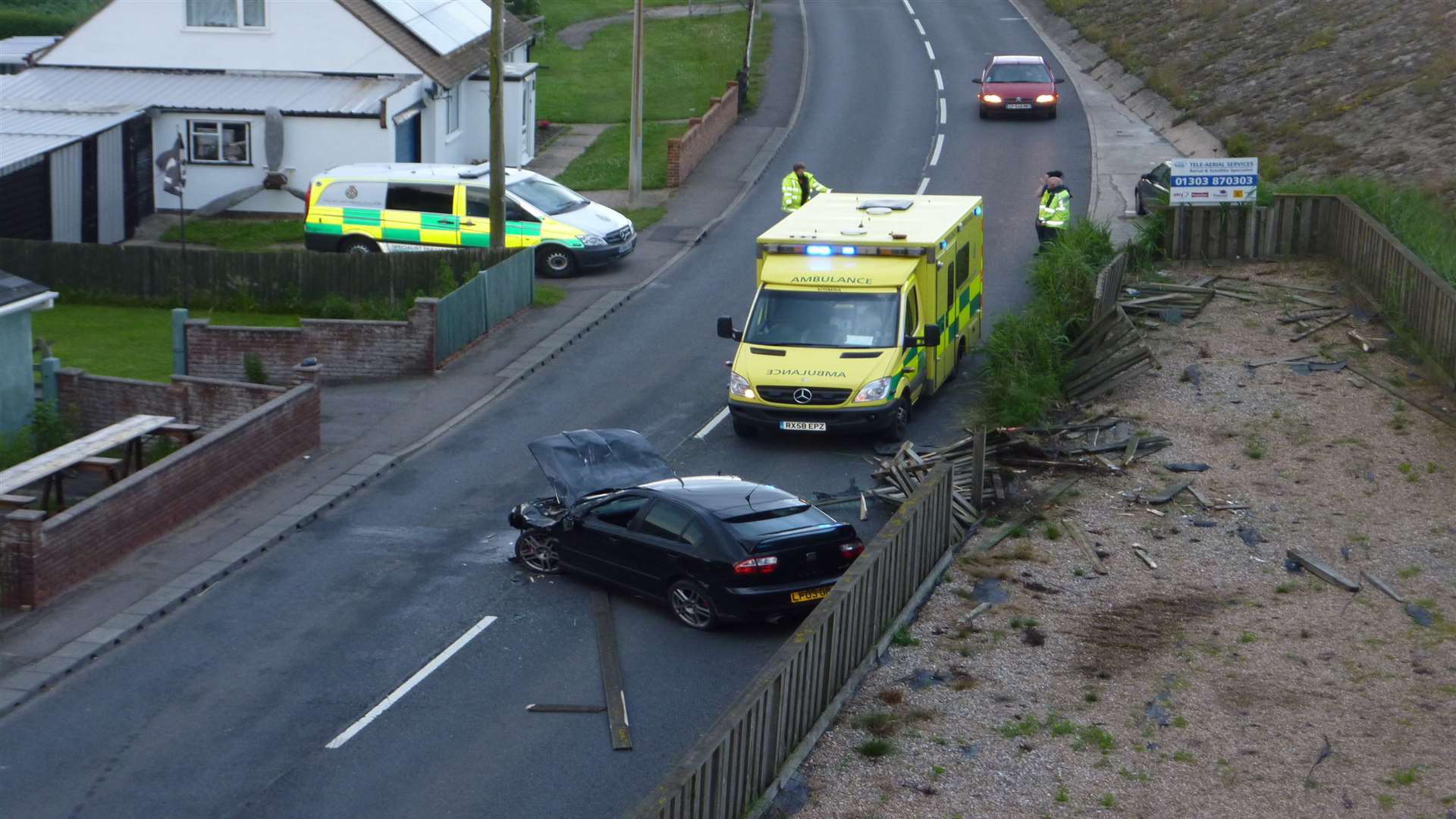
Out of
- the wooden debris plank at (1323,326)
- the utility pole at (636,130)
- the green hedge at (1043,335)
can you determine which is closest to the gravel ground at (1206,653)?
the green hedge at (1043,335)

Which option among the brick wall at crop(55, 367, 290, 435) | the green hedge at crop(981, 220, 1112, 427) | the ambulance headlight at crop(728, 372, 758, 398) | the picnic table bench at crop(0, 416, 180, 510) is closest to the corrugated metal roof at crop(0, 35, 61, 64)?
the brick wall at crop(55, 367, 290, 435)

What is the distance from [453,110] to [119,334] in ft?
42.2

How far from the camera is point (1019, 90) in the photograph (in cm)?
4091

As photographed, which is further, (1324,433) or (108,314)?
(108,314)

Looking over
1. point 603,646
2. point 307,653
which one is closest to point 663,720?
point 603,646

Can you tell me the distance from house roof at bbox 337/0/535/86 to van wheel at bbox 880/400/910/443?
A: 19729 mm

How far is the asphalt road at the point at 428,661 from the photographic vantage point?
39.0 feet

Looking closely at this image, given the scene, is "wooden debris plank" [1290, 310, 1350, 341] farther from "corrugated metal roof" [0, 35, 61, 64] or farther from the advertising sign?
"corrugated metal roof" [0, 35, 61, 64]

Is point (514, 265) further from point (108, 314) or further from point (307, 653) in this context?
point (307, 653)

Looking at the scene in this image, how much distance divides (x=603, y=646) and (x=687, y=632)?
2.76ft

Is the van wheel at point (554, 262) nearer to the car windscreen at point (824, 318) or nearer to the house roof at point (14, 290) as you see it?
the car windscreen at point (824, 318)

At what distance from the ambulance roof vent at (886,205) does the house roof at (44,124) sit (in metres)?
17.5

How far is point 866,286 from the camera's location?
2008 cm

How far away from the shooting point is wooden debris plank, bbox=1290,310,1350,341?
69.4ft
